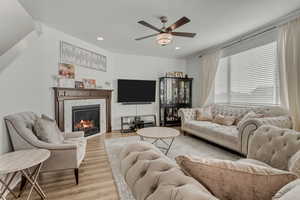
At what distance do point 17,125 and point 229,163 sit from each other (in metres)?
2.41

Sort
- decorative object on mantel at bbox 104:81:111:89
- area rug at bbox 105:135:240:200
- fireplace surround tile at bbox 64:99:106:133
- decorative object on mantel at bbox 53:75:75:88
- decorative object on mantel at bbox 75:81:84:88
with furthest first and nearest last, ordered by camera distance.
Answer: decorative object on mantel at bbox 104:81:111:89 → decorative object on mantel at bbox 75:81:84:88 → fireplace surround tile at bbox 64:99:106:133 → decorative object on mantel at bbox 53:75:75:88 → area rug at bbox 105:135:240:200

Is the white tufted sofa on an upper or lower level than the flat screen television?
lower

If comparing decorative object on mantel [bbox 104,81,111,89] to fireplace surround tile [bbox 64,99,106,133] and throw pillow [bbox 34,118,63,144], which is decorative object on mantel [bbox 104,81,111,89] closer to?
fireplace surround tile [bbox 64,99,106,133]

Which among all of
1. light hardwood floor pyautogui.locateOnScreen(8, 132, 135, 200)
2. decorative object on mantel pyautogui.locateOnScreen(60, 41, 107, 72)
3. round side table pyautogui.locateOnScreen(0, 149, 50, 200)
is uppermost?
decorative object on mantel pyautogui.locateOnScreen(60, 41, 107, 72)

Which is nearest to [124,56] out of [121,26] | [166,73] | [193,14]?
[166,73]

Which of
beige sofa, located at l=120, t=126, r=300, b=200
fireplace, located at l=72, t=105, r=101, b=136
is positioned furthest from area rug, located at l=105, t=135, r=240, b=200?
beige sofa, located at l=120, t=126, r=300, b=200

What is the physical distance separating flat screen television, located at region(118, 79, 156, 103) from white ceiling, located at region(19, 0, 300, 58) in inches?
66.0

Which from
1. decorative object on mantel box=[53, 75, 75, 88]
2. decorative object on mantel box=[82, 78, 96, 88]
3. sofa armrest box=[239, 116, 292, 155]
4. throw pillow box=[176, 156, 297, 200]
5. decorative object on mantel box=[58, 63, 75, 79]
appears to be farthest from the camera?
decorative object on mantel box=[82, 78, 96, 88]

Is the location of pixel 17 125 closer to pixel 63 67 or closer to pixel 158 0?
pixel 63 67

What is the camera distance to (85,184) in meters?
2.04

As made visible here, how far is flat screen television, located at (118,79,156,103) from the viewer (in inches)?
199

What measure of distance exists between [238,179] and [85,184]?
2.00 m

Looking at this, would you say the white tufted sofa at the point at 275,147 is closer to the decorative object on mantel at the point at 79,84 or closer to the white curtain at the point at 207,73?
the white curtain at the point at 207,73

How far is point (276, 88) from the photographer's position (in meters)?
3.22
